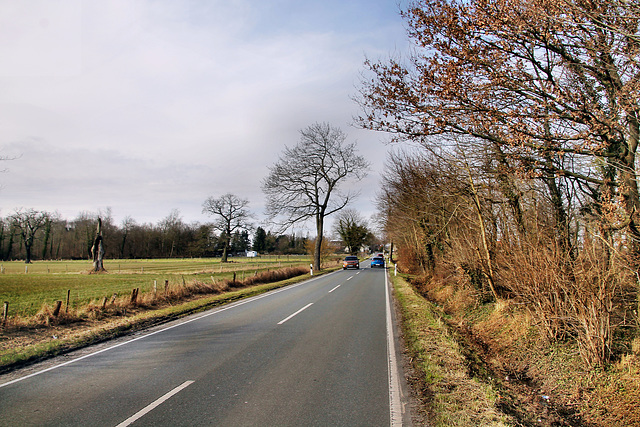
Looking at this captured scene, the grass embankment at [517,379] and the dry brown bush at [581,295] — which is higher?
the dry brown bush at [581,295]

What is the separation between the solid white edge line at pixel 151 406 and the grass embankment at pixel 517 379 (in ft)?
10.8

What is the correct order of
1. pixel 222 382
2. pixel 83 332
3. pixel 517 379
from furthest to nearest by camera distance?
pixel 83 332, pixel 517 379, pixel 222 382

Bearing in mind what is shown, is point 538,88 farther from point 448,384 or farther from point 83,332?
point 83,332

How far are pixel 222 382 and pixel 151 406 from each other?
1060mm

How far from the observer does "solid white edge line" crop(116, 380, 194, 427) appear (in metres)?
4.00

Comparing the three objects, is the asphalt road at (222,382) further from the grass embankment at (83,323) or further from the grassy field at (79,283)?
the grassy field at (79,283)

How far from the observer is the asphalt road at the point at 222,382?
4.14 m

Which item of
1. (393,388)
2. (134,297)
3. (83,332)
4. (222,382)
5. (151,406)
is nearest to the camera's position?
(151,406)

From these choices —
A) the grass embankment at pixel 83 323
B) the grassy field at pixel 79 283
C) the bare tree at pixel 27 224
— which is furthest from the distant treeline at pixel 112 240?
the grass embankment at pixel 83 323

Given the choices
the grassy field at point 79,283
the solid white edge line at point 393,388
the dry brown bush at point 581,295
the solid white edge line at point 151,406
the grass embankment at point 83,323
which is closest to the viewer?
the solid white edge line at point 151,406

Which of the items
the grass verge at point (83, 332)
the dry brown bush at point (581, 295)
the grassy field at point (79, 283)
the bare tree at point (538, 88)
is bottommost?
the grassy field at point (79, 283)

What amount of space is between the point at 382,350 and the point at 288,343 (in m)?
1.94

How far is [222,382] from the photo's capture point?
5.25 meters

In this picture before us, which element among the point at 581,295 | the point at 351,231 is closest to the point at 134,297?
the point at 581,295
